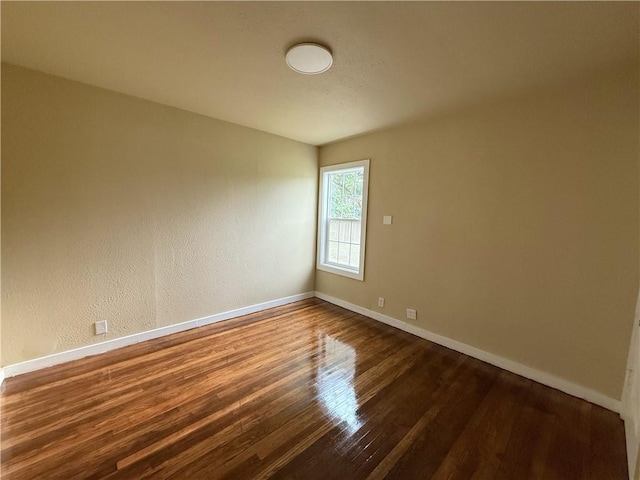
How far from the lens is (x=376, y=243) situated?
3518 millimetres

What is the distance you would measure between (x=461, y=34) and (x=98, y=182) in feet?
10.2

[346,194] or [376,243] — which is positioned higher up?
[346,194]

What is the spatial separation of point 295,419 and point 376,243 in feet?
7.48

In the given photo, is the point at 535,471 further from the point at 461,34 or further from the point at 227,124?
the point at 227,124

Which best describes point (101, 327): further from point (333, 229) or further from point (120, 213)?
point (333, 229)

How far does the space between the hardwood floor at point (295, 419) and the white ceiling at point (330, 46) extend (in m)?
2.46

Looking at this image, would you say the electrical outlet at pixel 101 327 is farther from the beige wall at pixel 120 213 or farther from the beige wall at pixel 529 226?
the beige wall at pixel 529 226

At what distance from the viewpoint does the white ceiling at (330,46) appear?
57.2 inches

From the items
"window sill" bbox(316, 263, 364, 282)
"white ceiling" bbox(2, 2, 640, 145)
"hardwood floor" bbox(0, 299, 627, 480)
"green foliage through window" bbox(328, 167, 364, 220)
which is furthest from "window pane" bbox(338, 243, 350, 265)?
"white ceiling" bbox(2, 2, 640, 145)

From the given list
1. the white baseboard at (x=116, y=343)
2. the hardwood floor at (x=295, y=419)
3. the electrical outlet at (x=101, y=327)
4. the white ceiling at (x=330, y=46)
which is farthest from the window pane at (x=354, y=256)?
the electrical outlet at (x=101, y=327)

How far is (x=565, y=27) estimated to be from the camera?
4.91ft

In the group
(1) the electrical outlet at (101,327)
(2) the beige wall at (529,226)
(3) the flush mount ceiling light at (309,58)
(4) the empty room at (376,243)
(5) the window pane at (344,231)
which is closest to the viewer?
(4) the empty room at (376,243)

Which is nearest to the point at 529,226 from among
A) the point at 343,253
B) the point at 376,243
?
the point at 376,243

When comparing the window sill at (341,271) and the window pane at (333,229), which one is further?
the window pane at (333,229)
